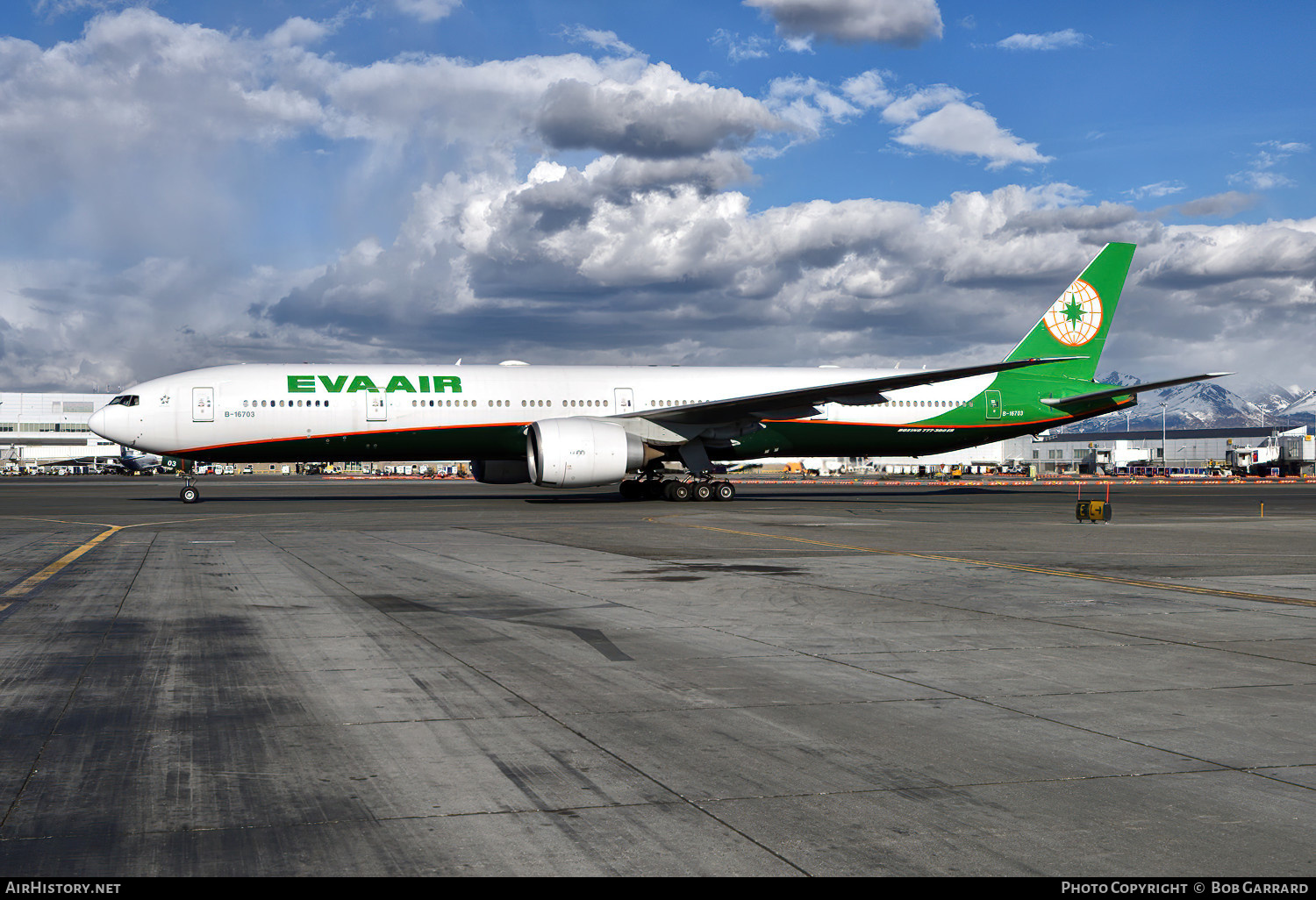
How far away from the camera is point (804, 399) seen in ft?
92.4

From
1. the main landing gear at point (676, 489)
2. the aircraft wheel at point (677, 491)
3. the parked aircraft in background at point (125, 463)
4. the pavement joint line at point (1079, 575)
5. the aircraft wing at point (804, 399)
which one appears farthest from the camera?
the parked aircraft in background at point (125, 463)

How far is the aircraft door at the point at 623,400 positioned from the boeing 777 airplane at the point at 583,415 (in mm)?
38

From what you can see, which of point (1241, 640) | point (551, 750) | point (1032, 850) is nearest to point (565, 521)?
point (1241, 640)

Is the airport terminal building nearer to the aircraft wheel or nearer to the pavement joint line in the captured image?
the aircraft wheel

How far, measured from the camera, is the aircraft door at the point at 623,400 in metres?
31.0

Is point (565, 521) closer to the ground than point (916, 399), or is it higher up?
closer to the ground

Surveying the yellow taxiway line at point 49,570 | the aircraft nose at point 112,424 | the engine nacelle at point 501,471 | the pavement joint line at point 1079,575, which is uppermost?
the aircraft nose at point 112,424

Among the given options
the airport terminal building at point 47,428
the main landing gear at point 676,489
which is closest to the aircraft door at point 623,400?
the main landing gear at point 676,489

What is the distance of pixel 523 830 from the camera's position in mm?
3836

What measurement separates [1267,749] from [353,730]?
178 inches

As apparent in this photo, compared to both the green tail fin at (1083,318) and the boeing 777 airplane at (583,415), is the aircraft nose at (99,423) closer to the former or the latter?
the boeing 777 airplane at (583,415)

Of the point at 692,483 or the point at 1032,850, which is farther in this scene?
the point at 692,483

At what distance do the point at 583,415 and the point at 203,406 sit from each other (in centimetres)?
1065

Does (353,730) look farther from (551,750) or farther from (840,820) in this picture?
(840,820)
